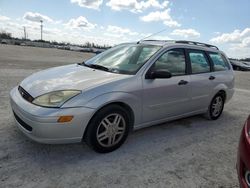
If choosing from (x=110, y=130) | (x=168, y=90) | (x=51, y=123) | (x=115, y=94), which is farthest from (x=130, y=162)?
(x=168, y=90)

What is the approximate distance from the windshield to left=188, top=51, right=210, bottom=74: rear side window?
89 cm

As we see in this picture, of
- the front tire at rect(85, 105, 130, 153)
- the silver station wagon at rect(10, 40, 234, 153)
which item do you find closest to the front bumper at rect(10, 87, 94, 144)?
the silver station wagon at rect(10, 40, 234, 153)

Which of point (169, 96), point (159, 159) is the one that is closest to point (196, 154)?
point (159, 159)

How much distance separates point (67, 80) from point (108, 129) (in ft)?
2.87

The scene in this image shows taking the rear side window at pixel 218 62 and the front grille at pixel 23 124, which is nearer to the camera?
the front grille at pixel 23 124

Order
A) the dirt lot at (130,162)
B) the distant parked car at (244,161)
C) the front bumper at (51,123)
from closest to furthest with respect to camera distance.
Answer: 1. the distant parked car at (244,161)
2. the dirt lot at (130,162)
3. the front bumper at (51,123)

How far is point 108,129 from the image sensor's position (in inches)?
127

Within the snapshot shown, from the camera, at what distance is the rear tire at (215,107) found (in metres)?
5.08

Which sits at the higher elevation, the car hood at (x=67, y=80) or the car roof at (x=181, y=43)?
the car roof at (x=181, y=43)

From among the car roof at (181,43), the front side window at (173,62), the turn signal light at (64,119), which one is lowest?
the turn signal light at (64,119)

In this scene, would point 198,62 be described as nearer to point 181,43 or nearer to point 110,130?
point 181,43

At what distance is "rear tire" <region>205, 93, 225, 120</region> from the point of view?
5082 millimetres

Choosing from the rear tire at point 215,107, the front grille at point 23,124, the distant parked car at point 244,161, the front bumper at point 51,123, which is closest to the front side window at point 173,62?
the rear tire at point 215,107

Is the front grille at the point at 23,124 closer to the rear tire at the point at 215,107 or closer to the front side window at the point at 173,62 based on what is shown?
the front side window at the point at 173,62
